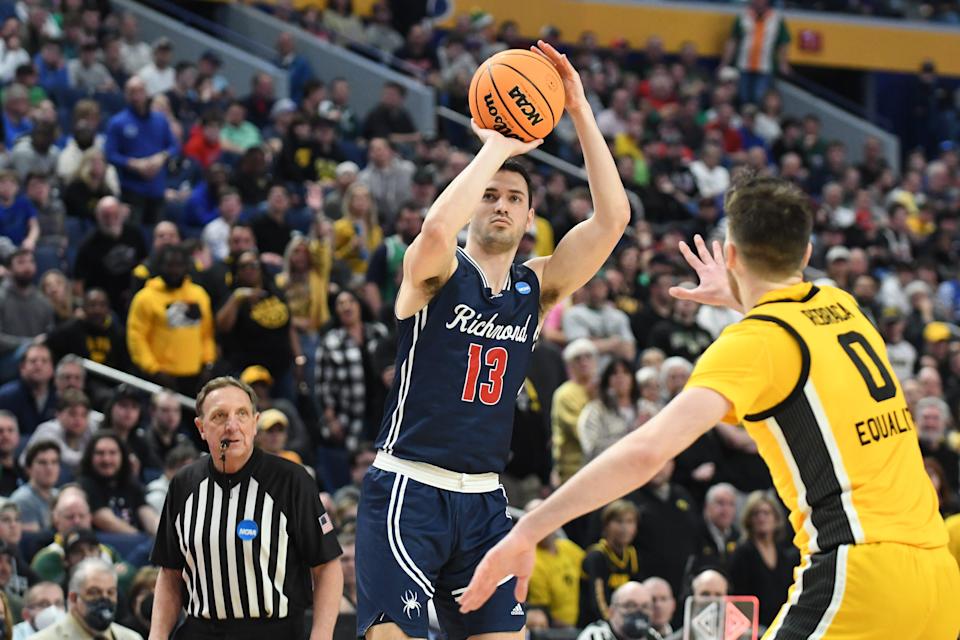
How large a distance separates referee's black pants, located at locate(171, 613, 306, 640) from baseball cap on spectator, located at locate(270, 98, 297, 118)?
40.5ft

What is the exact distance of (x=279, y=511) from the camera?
22.6 feet

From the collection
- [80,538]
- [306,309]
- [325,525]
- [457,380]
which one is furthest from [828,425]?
[306,309]

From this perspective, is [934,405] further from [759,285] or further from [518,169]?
[759,285]

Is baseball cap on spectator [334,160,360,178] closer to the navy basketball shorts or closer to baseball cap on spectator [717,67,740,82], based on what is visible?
baseball cap on spectator [717,67,740,82]

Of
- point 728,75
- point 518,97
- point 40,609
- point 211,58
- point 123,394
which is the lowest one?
point 40,609

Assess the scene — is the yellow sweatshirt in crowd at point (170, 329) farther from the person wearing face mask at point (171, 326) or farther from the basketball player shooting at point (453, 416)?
the basketball player shooting at point (453, 416)

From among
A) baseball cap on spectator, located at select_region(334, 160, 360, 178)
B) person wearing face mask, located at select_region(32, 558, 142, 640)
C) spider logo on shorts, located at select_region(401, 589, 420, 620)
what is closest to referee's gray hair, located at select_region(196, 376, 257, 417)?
spider logo on shorts, located at select_region(401, 589, 420, 620)

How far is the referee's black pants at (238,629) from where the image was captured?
677 cm

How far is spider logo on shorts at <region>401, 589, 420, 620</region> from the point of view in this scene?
5.96 metres

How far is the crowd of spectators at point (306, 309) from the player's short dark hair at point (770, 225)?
467cm

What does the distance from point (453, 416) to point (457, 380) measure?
5.6 inches

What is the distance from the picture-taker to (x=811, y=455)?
4.69m

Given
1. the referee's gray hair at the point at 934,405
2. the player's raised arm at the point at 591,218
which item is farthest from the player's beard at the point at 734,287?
the referee's gray hair at the point at 934,405

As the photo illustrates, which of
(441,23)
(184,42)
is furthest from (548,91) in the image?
(441,23)
